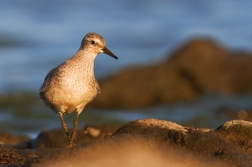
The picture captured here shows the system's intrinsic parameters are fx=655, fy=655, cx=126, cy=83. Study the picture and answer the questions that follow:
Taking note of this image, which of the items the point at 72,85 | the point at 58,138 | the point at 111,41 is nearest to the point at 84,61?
the point at 72,85

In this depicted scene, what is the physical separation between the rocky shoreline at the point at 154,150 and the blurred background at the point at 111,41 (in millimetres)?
6827

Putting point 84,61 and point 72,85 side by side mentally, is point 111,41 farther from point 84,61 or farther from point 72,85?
point 72,85

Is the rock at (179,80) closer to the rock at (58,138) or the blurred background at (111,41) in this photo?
the blurred background at (111,41)

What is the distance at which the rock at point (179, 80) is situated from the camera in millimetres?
15383

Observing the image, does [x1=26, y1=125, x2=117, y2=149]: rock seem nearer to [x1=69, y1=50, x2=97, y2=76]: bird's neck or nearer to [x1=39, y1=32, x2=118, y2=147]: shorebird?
[x1=39, y1=32, x2=118, y2=147]: shorebird

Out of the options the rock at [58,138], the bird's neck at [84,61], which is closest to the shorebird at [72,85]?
the bird's neck at [84,61]

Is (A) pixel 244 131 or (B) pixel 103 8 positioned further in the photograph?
(B) pixel 103 8

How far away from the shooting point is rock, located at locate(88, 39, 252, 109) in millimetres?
15383

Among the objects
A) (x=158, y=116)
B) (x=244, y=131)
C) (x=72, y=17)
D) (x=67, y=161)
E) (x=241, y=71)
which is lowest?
(x=67, y=161)

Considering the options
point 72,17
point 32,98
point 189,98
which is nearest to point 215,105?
point 189,98

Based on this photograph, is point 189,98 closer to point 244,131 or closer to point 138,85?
point 138,85

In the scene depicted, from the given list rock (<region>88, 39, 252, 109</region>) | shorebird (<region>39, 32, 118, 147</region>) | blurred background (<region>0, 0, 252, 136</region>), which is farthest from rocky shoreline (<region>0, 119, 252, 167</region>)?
rock (<region>88, 39, 252, 109</region>)

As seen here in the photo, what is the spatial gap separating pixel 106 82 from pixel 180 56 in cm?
251

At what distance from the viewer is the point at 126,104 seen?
1532 centimetres
